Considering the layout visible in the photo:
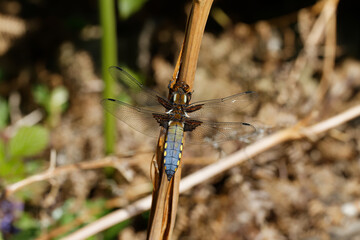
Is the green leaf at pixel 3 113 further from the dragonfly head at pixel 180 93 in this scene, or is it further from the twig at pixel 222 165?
the dragonfly head at pixel 180 93

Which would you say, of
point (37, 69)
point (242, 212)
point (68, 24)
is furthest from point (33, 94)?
point (242, 212)

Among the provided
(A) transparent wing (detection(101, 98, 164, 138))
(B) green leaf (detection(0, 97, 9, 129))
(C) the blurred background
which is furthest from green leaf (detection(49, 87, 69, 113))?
(A) transparent wing (detection(101, 98, 164, 138))

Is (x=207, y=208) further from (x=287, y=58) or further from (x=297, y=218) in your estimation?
(x=287, y=58)

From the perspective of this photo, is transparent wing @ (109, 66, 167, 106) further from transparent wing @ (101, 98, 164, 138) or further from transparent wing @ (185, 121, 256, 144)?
transparent wing @ (185, 121, 256, 144)

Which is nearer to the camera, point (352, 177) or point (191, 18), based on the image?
point (191, 18)

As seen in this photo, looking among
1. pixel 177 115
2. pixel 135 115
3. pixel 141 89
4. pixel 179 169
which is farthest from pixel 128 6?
pixel 179 169

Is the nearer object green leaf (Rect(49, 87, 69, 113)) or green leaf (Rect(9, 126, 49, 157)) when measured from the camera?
green leaf (Rect(9, 126, 49, 157))

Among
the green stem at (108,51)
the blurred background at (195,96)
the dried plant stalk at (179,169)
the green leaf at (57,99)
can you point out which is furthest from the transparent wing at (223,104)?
the green leaf at (57,99)
